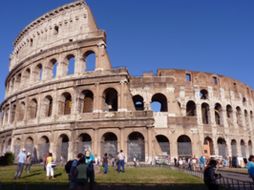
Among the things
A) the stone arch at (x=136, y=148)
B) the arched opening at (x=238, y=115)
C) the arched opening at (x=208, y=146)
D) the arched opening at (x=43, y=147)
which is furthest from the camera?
the arched opening at (x=238, y=115)

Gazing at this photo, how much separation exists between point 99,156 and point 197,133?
1158 centimetres

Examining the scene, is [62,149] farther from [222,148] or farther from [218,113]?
[218,113]

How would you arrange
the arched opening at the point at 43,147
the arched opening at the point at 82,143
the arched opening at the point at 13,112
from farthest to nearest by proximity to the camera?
the arched opening at the point at 13,112
the arched opening at the point at 43,147
the arched opening at the point at 82,143

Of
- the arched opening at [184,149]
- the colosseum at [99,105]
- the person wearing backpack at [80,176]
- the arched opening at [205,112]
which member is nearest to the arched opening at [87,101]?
the colosseum at [99,105]

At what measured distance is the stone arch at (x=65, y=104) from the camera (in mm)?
25141

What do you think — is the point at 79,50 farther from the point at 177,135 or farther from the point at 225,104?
the point at 225,104

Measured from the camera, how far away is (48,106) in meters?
26.6

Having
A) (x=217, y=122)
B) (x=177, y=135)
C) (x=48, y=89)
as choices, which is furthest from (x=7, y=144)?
(x=217, y=122)

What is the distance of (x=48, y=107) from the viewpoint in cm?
2658

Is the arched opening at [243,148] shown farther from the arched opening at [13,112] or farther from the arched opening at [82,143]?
the arched opening at [13,112]

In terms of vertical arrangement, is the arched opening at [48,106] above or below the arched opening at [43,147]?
above

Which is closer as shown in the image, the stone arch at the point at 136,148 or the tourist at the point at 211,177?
the tourist at the point at 211,177

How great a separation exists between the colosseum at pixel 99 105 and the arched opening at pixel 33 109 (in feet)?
0.35

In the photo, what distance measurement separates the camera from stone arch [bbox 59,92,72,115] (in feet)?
82.5
